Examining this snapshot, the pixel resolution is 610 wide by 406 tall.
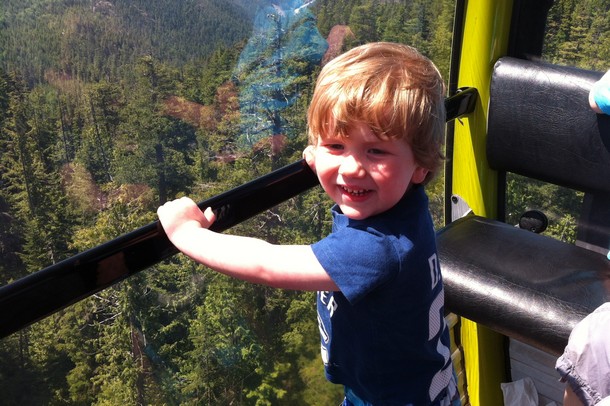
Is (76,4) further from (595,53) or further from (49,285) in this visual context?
(595,53)

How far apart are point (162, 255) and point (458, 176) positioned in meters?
1.44

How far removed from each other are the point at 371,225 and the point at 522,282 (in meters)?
0.95

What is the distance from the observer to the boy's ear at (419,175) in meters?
0.84

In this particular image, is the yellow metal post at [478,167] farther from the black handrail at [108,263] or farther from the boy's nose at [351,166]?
the boy's nose at [351,166]

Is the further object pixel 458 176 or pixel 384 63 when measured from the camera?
pixel 458 176

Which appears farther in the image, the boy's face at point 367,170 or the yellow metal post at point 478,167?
the yellow metal post at point 478,167

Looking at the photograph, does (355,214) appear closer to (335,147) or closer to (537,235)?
(335,147)

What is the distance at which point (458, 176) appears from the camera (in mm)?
2057

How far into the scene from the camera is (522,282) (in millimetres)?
1584

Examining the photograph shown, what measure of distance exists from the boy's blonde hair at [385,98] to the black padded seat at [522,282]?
0.85m

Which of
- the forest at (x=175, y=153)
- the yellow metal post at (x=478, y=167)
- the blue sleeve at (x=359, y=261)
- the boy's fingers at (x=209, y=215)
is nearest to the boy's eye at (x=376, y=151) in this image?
the blue sleeve at (x=359, y=261)

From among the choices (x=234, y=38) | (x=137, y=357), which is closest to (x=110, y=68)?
(x=234, y=38)

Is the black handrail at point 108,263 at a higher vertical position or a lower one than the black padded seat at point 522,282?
higher

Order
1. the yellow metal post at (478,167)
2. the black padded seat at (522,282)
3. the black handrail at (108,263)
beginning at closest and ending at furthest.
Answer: the black handrail at (108,263) < the black padded seat at (522,282) < the yellow metal post at (478,167)
